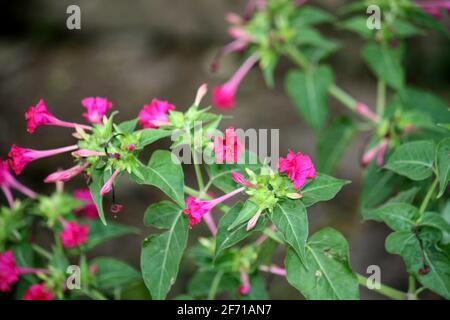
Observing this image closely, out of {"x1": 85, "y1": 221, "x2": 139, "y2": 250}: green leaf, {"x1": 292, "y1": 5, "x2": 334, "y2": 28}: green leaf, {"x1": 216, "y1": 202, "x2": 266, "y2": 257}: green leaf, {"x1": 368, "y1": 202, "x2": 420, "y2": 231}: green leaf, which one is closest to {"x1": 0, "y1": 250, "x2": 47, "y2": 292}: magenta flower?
{"x1": 85, "y1": 221, "x2": 139, "y2": 250}: green leaf

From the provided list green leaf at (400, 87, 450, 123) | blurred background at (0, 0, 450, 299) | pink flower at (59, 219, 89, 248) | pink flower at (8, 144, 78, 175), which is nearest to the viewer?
pink flower at (8, 144, 78, 175)

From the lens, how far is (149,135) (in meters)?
1.50

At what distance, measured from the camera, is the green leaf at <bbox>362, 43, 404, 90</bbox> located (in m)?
A: 2.27

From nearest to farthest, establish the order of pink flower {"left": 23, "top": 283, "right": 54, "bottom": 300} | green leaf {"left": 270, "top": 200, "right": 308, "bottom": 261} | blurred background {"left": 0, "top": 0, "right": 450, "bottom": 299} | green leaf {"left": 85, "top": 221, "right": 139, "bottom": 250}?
green leaf {"left": 270, "top": 200, "right": 308, "bottom": 261} < pink flower {"left": 23, "top": 283, "right": 54, "bottom": 300} < green leaf {"left": 85, "top": 221, "right": 139, "bottom": 250} < blurred background {"left": 0, "top": 0, "right": 450, "bottom": 299}

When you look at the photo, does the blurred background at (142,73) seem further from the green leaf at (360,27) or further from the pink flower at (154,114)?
the pink flower at (154,114)

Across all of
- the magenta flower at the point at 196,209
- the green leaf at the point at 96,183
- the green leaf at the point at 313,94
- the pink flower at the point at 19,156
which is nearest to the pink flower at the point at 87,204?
the pink flower at the point at 19,156

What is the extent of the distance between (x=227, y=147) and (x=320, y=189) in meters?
0.29

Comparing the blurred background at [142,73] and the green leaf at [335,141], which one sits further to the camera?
the blurred background at [142,73]

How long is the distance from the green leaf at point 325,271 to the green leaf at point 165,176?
0.36m

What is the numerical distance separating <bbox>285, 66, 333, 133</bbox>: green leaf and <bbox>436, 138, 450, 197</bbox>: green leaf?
3.22 ft

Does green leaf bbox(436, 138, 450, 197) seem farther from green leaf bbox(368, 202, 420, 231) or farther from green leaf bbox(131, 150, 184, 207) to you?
green leaf bbox(131, 150, 184, 207)

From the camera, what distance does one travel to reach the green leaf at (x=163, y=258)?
1495 millimetres

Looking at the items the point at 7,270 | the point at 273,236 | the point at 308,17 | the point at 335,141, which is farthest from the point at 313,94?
the point at 7,270

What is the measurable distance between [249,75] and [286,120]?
0.56 m
